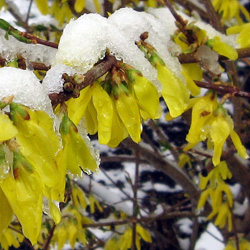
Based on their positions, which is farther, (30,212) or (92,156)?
(92,156)

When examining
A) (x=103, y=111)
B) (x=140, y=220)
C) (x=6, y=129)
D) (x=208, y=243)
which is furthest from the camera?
(x=208, y=243)

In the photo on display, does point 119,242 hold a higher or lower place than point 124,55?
lower

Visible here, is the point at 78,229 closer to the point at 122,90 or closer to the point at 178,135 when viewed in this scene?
the point at 122,90

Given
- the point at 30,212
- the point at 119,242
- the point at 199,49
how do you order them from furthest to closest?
the point at 119,242
the point at 199,49
the point at 30,212

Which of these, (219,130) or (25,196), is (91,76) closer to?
(25,196)

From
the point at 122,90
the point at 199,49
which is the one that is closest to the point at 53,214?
the point at 122,90

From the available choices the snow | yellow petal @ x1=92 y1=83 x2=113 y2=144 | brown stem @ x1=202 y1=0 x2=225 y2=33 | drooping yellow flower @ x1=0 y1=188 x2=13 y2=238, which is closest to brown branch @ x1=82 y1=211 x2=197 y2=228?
the snow

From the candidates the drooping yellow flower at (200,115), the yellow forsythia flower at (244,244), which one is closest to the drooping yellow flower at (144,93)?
the drooping yellow flower at (200,115)

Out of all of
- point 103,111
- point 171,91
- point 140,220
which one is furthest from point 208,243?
point 103,111

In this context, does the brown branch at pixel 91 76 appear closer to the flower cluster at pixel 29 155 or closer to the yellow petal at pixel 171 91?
the flower cluster at pixel 29 155
